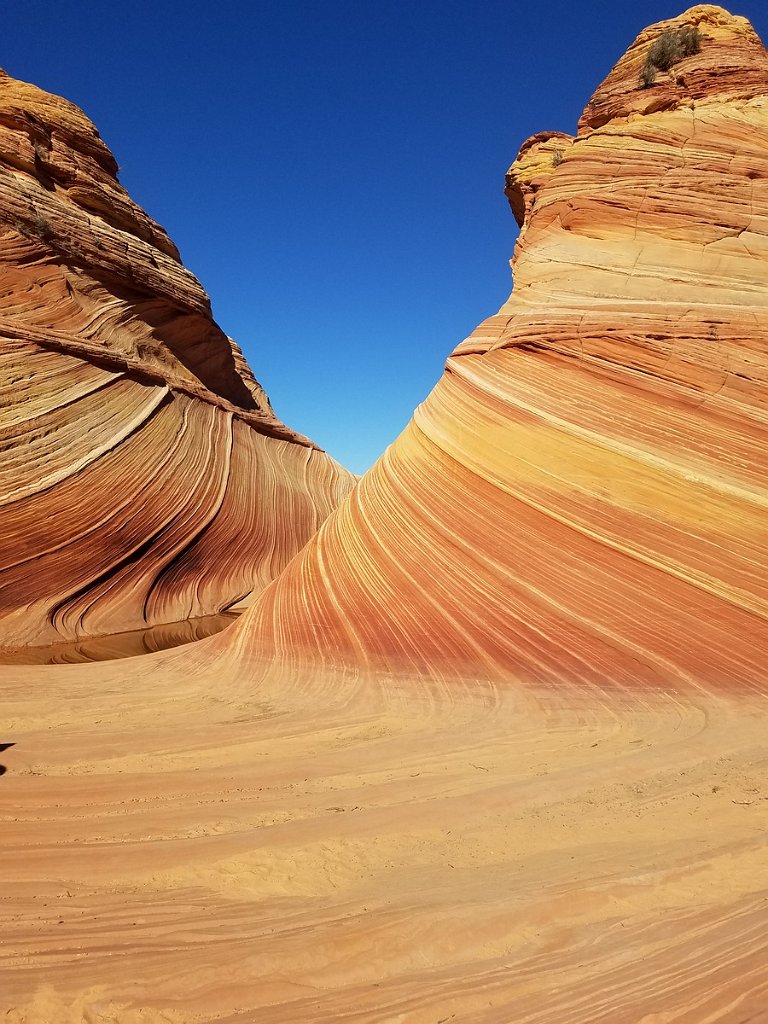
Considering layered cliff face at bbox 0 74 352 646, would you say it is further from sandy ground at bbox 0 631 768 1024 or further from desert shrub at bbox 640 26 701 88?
desert shrub at bbox 640 26 701 88

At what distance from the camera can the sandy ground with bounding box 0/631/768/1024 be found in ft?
6.40

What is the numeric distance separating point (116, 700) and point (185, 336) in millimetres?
12740

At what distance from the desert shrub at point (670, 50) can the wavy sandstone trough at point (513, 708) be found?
0.85ft

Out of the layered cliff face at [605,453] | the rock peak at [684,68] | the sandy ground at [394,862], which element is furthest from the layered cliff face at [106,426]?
the rock peak at [684,68]

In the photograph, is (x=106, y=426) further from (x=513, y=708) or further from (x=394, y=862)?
(x=394, y=862)

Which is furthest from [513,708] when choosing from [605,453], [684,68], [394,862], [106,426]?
[106,426]

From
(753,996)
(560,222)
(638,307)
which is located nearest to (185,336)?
(560,222)

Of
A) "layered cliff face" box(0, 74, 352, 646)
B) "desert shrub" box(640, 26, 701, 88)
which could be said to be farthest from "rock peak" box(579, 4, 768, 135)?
"layered cliff face" box(0, 74, 352, 646)

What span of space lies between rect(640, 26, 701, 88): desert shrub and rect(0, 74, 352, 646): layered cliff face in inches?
404

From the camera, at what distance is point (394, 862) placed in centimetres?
270

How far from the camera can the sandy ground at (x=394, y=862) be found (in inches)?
76.7

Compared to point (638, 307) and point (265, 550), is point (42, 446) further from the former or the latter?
point (638, 307)

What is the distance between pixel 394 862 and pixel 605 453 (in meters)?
4.32

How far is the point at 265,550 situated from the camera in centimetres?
1412
